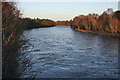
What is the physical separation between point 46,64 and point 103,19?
4666cm

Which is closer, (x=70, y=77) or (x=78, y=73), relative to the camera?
(x=70, y=77)

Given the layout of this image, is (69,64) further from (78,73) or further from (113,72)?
(113,72)

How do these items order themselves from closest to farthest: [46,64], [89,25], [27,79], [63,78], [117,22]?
[27,79]
[63,78]
[46,64]
[117,22]
[89,25]

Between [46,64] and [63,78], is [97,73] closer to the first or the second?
[63,78]

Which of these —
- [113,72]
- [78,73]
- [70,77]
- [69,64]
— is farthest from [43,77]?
[113,72]

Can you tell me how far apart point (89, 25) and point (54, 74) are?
187 ft

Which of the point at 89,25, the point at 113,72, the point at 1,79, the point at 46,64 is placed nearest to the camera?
the point at 1,79

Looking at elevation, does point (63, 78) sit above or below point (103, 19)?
below

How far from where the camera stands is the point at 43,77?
10.7m

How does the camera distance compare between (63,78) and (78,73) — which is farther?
(78,73)

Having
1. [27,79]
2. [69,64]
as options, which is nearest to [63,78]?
[27,79]

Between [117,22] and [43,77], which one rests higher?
[117,22]

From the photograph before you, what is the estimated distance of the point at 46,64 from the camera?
14.4 meters

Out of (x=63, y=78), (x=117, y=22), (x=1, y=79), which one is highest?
(x=117, y=22)
